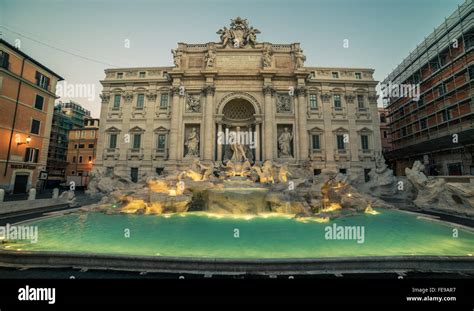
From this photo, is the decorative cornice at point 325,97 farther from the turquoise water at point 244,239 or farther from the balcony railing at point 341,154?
the turquoise water at point 244,239

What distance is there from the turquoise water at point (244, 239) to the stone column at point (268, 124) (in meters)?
12.4

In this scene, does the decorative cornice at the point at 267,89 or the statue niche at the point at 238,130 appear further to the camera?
the decorative cornice at the point at 267,89

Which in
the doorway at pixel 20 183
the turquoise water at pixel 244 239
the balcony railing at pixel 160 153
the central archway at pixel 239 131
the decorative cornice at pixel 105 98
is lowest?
the turquoise water at pixel 244 239

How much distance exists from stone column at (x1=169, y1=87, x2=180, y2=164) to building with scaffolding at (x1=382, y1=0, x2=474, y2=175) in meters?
26.5

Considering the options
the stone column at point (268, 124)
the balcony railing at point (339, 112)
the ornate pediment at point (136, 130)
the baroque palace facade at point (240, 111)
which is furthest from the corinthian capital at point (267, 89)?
the ornate pediment at point (136, 130)

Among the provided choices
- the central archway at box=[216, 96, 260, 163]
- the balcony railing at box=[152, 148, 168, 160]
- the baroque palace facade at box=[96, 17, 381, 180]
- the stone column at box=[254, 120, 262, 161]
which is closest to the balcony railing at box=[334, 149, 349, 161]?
the baroque palace facade at box=[96, 17, 381, 180]

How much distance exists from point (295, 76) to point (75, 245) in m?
23.1

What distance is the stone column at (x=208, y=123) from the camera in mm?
20734

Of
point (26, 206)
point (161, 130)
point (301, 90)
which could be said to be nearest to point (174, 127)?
point (161, 130)

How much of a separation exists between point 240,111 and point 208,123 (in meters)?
4.65

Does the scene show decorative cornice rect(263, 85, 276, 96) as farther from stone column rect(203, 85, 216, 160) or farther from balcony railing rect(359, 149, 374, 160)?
balcony railing rect(359, 149, 374, 160)

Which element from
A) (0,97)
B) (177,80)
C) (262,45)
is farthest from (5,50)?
(262,45)

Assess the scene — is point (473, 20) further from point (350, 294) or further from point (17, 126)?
point (17, 126)

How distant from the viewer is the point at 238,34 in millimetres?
22875
